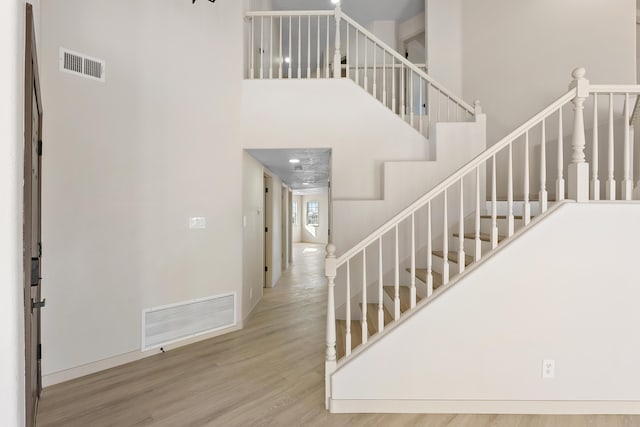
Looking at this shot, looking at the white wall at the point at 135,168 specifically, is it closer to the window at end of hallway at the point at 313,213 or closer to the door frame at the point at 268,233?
the door frame at the point at 268,233

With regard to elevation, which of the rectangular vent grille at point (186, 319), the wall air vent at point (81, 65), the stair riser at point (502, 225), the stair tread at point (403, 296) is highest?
the wall air vent at point (81, 65)

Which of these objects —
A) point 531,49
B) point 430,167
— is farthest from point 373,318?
point 531,49

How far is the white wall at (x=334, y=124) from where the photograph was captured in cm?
362

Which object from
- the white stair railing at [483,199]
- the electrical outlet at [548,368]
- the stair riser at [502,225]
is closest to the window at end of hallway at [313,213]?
the white stair railing at [483,199]

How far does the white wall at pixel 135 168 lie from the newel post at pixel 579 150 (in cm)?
306

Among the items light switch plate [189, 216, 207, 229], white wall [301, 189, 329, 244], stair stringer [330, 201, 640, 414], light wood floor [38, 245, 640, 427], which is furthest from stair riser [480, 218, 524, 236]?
white wall [301, 189, 329, 244]

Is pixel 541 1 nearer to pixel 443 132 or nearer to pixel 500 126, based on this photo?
pixel 500 126

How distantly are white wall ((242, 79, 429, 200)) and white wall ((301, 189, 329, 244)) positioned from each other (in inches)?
362

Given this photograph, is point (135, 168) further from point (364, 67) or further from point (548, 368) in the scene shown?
point (548, 368)

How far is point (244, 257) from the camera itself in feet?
12.3

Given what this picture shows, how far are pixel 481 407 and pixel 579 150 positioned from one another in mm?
1893

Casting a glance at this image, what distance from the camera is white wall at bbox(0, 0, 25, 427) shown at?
33.6 inches

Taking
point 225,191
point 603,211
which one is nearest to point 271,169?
point 225,191

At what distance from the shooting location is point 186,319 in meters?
3.16
